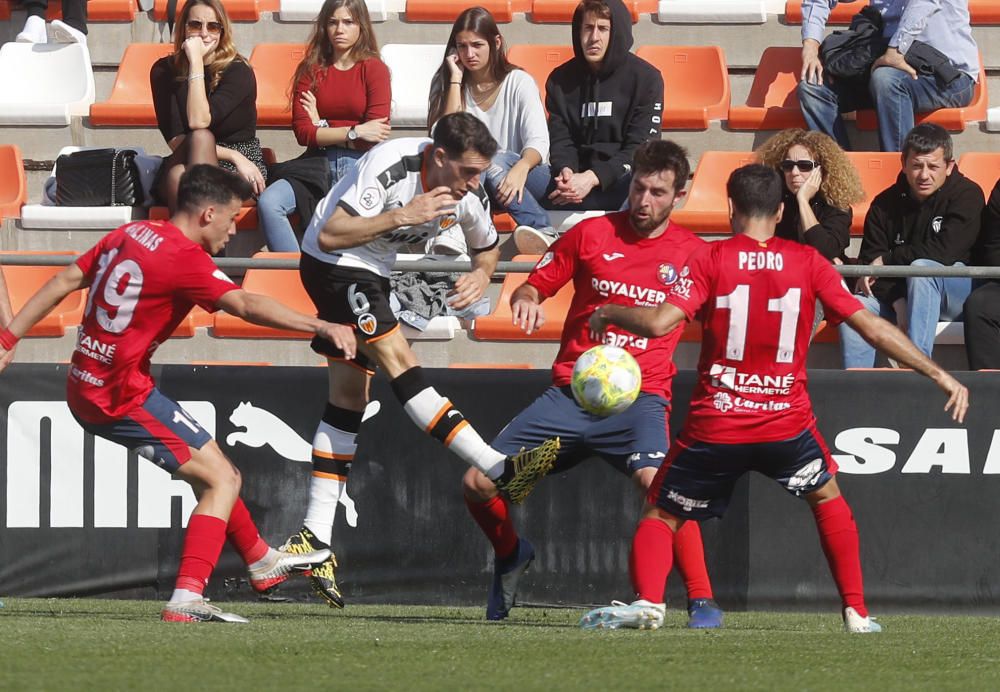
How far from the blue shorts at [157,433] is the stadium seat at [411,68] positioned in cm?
521

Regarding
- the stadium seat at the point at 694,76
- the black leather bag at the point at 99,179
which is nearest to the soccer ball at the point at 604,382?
the black leather bag at the point at 99,179

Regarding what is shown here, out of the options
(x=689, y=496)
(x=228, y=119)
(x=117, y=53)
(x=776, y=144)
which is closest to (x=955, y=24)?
(x=776, y=144)

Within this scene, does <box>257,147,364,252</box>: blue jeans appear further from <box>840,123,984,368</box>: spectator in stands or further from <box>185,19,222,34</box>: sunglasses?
<box>840,123,984,368</box>: spectator in stands

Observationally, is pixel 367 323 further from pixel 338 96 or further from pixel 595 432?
pixel 338 96

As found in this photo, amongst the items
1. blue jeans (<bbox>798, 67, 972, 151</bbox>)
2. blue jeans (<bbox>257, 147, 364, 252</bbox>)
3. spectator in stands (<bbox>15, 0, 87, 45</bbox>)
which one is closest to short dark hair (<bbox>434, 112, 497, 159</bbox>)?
blue jeans (<bbox>257, 147, 364, 252</bbox>)

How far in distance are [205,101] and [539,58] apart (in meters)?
2.72

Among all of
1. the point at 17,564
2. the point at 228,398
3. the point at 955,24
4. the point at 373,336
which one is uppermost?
the point at 955,24

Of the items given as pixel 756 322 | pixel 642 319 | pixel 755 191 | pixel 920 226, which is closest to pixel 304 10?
pixel 920 226

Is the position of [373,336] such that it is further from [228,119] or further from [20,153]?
[20,153]

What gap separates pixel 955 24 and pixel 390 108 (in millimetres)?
3854

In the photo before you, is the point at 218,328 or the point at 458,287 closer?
the point at 458,287

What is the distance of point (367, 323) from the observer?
714 cm

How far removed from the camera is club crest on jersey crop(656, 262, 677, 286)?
7004 millimetres

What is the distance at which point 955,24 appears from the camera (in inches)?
416
